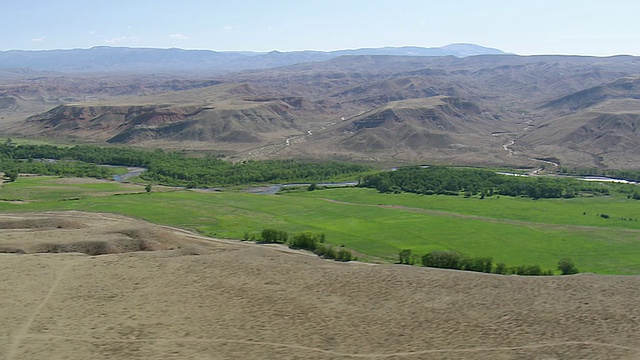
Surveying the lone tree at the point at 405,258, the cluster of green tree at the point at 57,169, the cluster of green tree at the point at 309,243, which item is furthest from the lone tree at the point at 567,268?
the cluster of green tree at the point at 57,169

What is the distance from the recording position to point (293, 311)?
36.4 m

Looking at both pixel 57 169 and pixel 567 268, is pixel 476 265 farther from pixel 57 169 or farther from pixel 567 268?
pixel 57 169

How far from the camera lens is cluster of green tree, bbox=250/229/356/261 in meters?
58.9

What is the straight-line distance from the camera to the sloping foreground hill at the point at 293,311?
31.4 metres

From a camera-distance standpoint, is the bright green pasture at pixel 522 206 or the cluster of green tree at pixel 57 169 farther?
the cluster of green tree at pixel 57 169

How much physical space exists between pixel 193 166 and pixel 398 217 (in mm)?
62969

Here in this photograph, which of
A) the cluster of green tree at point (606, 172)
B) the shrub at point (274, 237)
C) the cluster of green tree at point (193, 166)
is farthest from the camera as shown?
the cluster of green tree at point (606, 172)

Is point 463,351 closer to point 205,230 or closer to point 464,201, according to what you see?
point 205,230

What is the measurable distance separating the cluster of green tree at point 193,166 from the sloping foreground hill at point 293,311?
6999 cm

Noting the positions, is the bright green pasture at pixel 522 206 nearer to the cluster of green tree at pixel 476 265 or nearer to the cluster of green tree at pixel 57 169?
the cluster of green tree at pixel 476 265

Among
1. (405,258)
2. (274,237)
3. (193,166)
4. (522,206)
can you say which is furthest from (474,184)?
(193,166)

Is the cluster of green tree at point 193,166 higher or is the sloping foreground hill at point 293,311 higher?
the sloping foreground hill at point 293,311

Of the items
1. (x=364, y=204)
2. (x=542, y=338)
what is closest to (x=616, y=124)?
(x=364, y=204)

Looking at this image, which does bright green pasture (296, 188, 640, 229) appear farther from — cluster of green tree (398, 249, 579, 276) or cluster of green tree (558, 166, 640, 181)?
cluster of green tree (398, 249, 579, 276)
